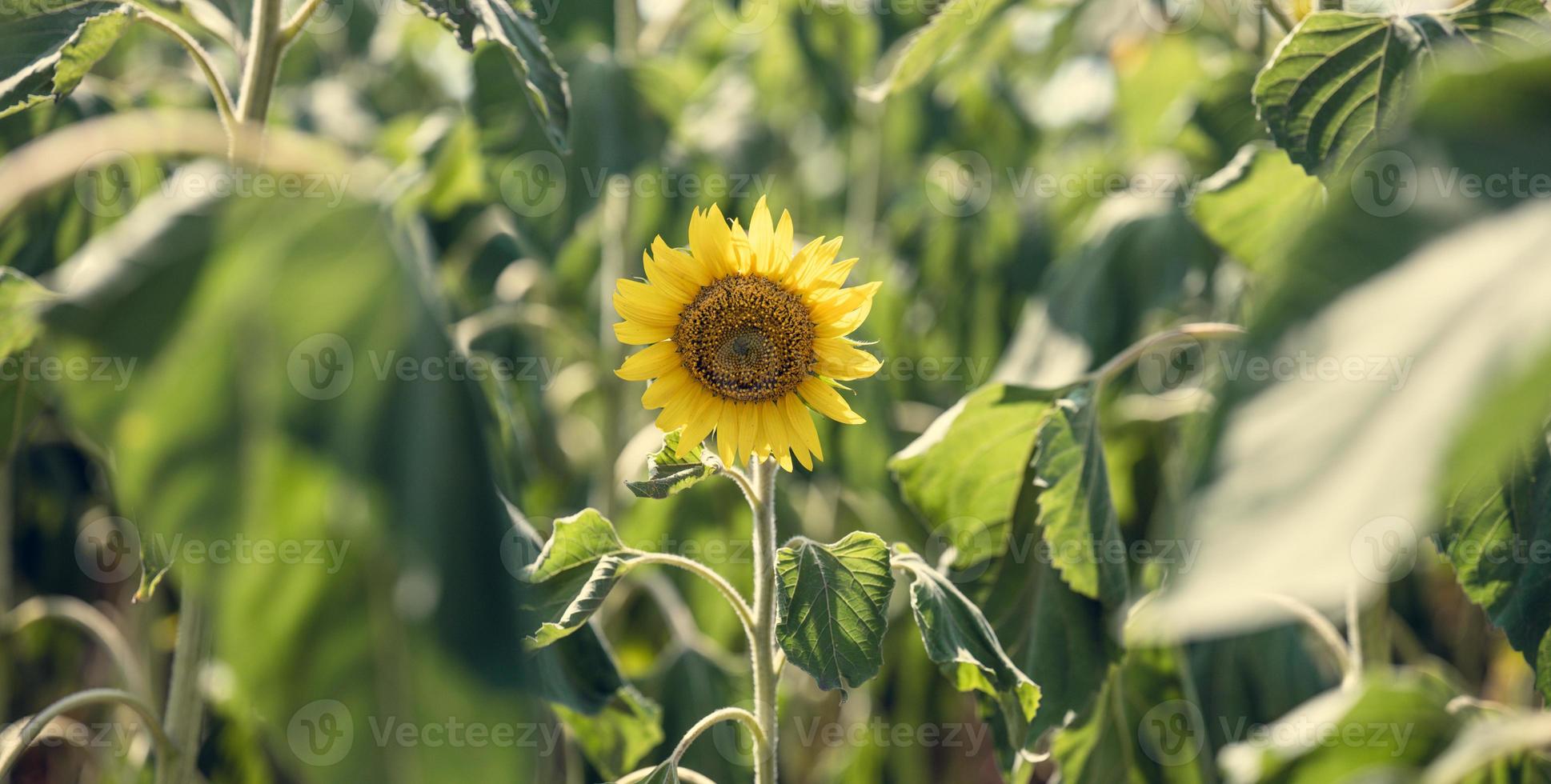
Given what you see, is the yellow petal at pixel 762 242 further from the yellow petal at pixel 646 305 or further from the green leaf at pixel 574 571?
the green leaf at pixel 574 571

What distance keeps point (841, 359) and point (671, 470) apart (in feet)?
0.38

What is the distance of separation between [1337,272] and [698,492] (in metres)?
0.89

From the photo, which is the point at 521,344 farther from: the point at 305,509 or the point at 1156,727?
the point at 305,509

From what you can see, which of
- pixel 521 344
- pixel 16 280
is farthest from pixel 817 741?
pixel 16 280

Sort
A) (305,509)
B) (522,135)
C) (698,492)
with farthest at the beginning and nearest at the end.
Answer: (698,492), (522,135), (305,509)

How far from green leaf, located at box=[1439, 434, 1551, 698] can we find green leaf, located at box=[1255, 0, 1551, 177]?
0.66ft

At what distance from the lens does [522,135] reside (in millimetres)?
1000

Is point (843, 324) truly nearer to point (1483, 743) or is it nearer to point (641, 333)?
point (641, 333)

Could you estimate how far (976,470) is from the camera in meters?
0.74


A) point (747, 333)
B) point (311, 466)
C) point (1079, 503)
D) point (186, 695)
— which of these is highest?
point (311, 466)

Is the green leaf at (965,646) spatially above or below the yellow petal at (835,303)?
below

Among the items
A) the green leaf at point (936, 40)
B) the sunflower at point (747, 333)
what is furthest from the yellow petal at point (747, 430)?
the green leaf at point (936, 40)

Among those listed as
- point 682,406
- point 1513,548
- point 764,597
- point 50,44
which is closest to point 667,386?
point 682,406

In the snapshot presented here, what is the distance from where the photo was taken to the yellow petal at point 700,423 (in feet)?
1.94
